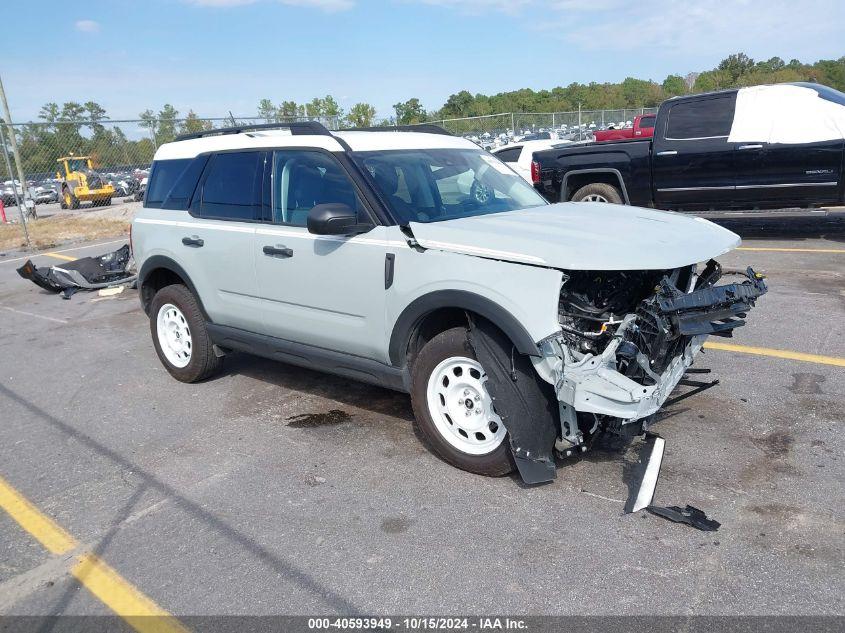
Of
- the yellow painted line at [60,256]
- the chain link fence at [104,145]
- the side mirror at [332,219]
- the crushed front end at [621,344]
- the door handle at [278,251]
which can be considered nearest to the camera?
the crushed front end at [621,344]

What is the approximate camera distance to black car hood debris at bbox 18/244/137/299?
972 cm

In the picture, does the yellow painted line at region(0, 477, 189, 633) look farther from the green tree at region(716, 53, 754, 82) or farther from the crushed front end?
the green tree at region(716, 53, 754, 82)

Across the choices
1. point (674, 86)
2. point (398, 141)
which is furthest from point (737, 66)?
point (398, 141)

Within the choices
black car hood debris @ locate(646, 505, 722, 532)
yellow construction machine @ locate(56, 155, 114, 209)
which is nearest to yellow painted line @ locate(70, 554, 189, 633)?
black car hood debris @ locate(646, 505, 722, 532)

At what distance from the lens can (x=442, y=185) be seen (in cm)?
470

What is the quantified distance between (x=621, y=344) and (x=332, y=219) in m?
1.77

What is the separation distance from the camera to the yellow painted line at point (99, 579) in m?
2.91

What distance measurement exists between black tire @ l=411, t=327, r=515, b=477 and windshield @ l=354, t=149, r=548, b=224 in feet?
2.63

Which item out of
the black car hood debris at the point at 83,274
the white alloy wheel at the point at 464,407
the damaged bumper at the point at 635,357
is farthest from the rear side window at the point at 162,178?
the black car hood debris at the point at 83,274

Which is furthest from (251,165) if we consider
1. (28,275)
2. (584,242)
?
(28,275)

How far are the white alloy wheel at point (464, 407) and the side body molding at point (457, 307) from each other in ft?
0.94

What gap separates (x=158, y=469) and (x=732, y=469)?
337 centimetres

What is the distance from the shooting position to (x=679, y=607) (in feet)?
9.12

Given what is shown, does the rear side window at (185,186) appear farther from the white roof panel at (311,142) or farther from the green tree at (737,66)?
the green tree at (737,66)
